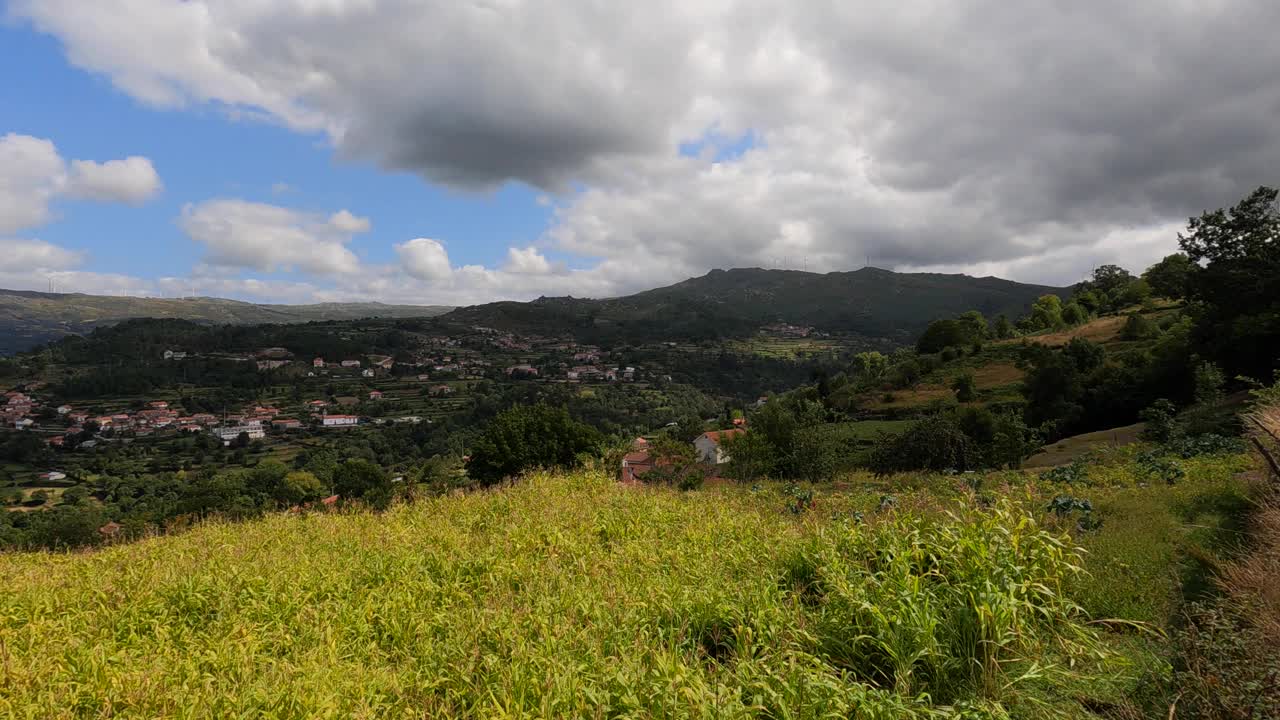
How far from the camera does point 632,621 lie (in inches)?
175

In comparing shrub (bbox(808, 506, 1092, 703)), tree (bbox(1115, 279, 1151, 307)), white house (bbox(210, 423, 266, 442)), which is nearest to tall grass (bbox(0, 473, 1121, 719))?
shrub (bbox(808, 506, 1092, 703))

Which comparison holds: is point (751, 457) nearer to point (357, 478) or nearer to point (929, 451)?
point (929, 451)

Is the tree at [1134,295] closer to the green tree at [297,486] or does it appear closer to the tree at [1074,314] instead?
the tree at [1074,314]

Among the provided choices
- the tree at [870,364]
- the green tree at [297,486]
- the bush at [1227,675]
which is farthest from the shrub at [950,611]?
the tree at [870,364]

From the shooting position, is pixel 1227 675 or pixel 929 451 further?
pixel 929 451

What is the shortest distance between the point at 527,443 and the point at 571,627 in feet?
68.1

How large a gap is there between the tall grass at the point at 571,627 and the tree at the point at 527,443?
54.5 feet

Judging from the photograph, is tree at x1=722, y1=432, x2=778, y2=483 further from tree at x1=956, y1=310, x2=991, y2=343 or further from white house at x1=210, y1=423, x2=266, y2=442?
white house at x1=210, y1=423, x2=266, y2=442

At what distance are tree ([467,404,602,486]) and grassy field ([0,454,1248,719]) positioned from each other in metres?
16.2

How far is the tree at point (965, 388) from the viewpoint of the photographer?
4809 cm

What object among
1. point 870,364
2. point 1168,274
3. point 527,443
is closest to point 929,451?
point 527,443

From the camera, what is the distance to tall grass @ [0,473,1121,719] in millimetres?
3404

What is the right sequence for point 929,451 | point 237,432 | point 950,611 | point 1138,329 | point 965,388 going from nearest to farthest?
point 950,611
point 929,451
point 965,388
point 1138,329
point 237,432

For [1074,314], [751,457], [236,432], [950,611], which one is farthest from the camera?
[236,432]
